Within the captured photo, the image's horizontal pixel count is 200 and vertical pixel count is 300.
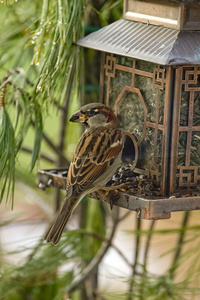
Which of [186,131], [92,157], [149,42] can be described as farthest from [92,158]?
[149,42]

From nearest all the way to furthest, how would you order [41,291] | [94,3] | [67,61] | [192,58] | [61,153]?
[192,58]
[67,61]
[94,3]
[61,153]
[41,291]

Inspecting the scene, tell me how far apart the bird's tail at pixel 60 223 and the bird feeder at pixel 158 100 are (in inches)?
5.0

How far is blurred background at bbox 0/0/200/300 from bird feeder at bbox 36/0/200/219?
18 cm

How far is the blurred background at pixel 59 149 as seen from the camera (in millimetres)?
2807

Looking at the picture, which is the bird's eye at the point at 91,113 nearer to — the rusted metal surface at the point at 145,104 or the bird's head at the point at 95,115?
the bird's head at the point at 95,115

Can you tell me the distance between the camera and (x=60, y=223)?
8.95 ft

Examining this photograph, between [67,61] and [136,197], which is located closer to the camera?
[136,197]

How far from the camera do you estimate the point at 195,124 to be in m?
2.77

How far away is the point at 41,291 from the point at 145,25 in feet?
6.48

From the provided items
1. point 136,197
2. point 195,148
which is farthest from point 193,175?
point 136,197

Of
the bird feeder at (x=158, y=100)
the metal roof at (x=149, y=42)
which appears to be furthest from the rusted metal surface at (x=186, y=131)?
the metal roof at (x=149, y=42)

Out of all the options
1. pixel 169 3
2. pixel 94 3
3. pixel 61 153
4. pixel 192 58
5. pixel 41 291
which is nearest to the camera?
pixel 192 58

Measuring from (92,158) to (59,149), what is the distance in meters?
0.97

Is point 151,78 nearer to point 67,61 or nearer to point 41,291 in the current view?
point 67,61
